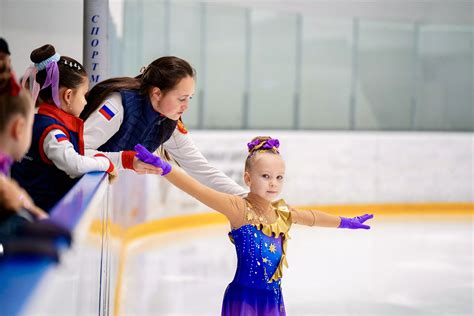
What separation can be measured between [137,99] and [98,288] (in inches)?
35.1

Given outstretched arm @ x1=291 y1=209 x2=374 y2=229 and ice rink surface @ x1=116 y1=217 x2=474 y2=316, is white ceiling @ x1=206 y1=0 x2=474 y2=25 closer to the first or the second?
ice rink surface @ x1=116 y1=217 x2=474 y2=316

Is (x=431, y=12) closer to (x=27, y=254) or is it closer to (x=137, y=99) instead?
(x=137, y=99)

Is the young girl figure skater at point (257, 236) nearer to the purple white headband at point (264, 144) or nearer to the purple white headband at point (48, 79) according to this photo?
the purple white headband at point (264, 144)

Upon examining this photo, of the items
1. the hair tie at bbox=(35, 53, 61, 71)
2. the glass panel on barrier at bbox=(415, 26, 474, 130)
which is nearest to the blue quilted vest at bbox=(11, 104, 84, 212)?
the hair tie at bbox=(35, 53, 61, 71)

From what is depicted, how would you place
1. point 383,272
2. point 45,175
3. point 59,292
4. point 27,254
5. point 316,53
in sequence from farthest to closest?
point 316,53
point 383,272
point 45,175
point 59,292
point 27,254

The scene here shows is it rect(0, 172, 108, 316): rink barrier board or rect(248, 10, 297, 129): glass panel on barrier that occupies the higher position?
rect(248, 10, 297, 129): glass panel on barrier

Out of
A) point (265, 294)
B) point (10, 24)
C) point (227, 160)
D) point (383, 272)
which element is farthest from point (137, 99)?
point (227, 160)

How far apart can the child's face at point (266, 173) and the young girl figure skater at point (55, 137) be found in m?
0.53

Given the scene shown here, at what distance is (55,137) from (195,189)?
54 centimetres

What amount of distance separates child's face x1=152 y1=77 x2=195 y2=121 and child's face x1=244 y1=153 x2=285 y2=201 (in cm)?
42

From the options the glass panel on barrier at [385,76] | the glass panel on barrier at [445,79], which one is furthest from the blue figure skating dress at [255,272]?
the glass panel on barrier at [445,79]

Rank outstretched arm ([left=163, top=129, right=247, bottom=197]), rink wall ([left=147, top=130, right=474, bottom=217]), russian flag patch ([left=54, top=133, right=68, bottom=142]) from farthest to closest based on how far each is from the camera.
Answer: rink wall ([left=147, top=130, right=474, bottom=217])
outstretched arm ([left=163, top=129, right=247, bottom=197])
russian flag patch ([left=54, top=133, right=68, bottom=142])

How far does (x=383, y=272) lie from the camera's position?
21.0 feet

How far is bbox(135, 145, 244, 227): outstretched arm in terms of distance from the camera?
265cm
